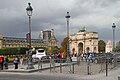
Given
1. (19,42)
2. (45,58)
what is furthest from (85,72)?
(19,42)

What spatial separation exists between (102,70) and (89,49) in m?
97.7

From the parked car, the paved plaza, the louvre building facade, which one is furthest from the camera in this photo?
the louvre building facade

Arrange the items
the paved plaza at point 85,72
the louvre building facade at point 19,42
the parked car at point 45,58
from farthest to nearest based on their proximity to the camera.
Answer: the louvre building facade at point 19,42, the parked car at point 45,58, the paved plaza at point 85,72

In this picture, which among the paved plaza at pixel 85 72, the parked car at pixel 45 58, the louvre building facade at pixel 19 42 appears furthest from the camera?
the louvre building facade at pixel 19 42

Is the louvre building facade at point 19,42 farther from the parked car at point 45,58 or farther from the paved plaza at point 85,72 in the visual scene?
the paved plaza at point 85,72

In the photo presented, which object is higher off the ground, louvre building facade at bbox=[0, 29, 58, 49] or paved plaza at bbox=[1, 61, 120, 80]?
louvre building facade at bbox=[0, 29, 58, 49]

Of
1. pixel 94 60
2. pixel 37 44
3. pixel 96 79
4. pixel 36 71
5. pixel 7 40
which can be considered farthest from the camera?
pixel 37 44

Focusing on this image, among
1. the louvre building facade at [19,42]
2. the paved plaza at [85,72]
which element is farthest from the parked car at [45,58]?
the louvre building facade at [19,42]

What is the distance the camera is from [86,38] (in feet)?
409

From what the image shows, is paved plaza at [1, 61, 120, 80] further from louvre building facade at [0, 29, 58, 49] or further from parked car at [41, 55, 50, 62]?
louvre building facade at [0, 29, 58, 49]

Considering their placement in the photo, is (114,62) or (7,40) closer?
(114,62)

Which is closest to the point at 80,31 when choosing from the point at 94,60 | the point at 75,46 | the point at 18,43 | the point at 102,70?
the point at 75,46

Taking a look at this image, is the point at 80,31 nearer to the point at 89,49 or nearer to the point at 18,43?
the point at 89,49

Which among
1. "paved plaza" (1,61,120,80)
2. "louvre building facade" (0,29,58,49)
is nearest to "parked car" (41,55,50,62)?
"paved plaza" (1,61,120,80)
